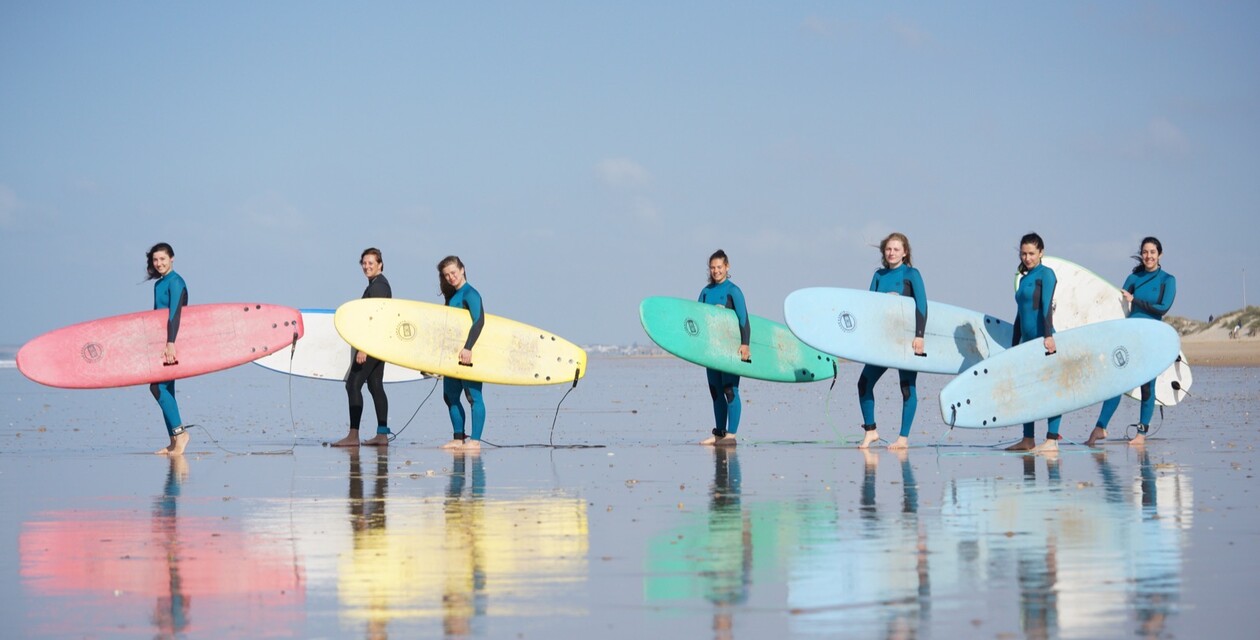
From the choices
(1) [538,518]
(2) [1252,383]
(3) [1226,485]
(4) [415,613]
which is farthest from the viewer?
(2) [1252,383]

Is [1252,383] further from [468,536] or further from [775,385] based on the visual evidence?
[468,536]

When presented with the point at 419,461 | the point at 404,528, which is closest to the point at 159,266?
the point at 419,461

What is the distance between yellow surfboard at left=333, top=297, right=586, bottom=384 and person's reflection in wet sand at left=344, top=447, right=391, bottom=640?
2.14m

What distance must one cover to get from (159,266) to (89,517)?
5399 mm

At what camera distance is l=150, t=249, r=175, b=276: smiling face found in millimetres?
13297

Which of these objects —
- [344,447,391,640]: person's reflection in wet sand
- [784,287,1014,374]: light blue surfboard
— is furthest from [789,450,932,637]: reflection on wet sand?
[784,287,1014,374]: light blue surfboard

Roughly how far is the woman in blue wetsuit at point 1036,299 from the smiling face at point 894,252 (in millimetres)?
1118

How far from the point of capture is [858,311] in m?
14.5

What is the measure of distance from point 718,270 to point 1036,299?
3.27m

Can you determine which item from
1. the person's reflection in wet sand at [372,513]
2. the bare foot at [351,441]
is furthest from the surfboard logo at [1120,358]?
the bare foot at [351,441]

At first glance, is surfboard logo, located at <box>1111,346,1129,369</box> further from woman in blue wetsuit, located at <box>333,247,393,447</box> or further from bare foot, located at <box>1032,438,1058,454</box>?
woman in blue wetsuit, located at <box>333,247,393,447</box>

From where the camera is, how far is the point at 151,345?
46.2 ft

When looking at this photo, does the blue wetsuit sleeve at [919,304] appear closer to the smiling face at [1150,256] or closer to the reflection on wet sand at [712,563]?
the smiling face at [1150,256]

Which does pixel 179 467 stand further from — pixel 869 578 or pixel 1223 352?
pixel 1223 352
